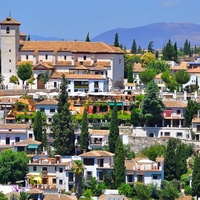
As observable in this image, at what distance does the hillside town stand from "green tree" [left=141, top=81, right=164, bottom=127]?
7cm

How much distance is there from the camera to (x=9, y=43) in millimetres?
76688

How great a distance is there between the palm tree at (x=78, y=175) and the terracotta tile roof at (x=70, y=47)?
79.2 ft

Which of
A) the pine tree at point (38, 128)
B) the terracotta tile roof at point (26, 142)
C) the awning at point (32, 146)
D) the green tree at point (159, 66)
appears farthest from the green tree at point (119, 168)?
the green tree at point (159, 66)

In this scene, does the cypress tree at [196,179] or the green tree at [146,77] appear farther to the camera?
the green tree at [146,77]

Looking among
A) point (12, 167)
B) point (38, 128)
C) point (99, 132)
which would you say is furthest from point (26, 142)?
point (99, 132)

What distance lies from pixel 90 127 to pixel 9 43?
740 inches

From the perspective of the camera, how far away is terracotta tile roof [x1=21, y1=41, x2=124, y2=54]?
249 ft

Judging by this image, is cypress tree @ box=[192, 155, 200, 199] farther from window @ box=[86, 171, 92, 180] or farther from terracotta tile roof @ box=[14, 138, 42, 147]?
terracotta tile roof @ box=[14, 138, 42, 147]

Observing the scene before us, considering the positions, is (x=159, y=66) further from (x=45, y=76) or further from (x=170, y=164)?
(x=170, y=164)

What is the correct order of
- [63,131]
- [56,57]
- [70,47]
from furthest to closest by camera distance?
[70,47]
[56,57]
[63,131]

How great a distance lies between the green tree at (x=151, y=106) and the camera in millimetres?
59875

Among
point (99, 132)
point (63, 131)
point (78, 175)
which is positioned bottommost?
point (78, 175)

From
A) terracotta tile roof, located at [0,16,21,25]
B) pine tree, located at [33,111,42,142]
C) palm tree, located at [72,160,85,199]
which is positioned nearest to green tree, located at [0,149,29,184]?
palm tree, located at [72,160,85,199]

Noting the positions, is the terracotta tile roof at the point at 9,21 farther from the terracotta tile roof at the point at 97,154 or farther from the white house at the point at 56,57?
the terracotta tile roof at the point at 97,154
